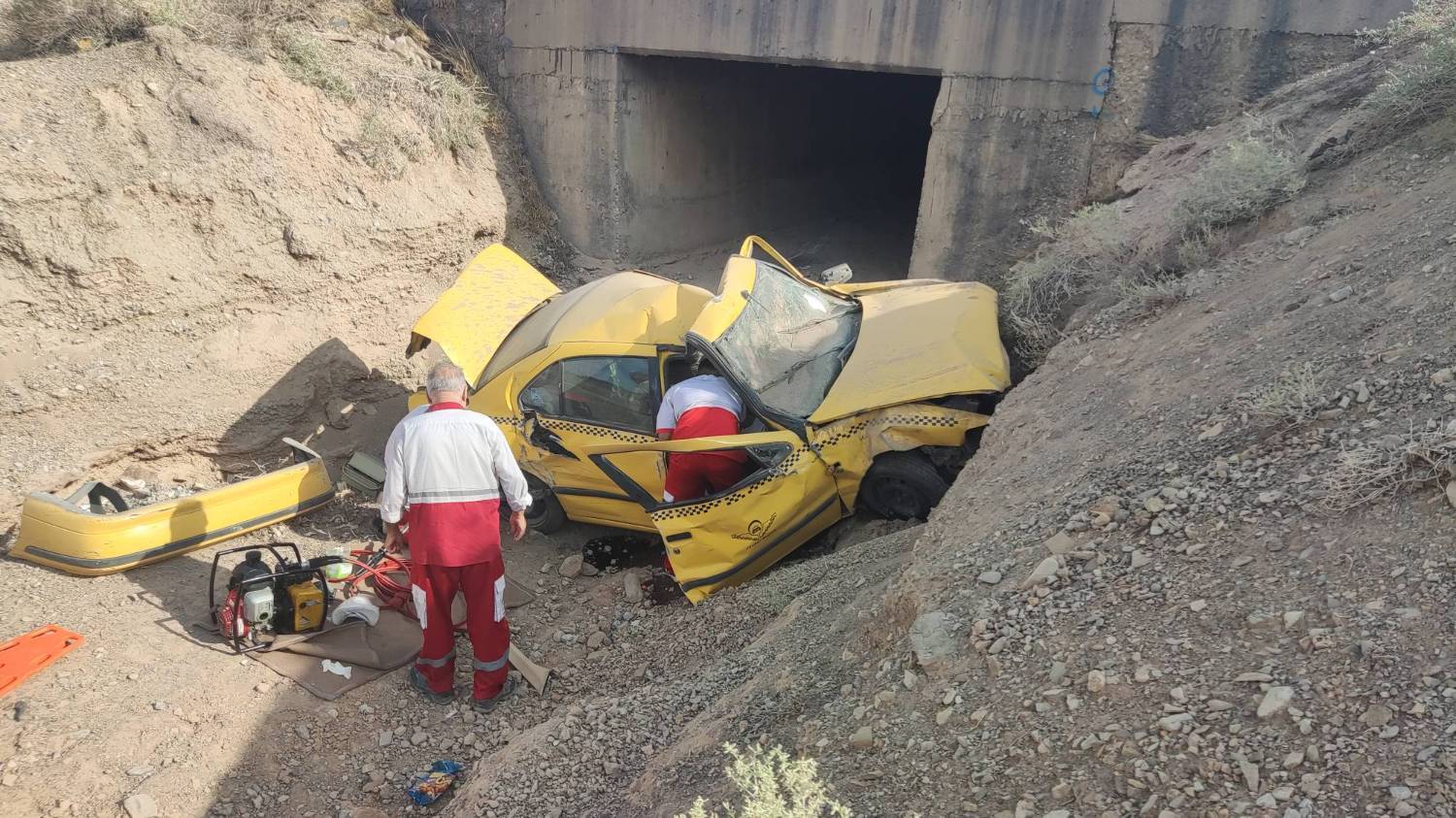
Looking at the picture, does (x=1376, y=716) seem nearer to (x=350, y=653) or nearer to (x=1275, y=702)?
(x=1275, y=702)

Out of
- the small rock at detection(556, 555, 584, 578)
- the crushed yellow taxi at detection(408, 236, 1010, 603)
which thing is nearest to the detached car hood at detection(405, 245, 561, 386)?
the crushed yellow taxi at detection(408, 236, 1010, 603)

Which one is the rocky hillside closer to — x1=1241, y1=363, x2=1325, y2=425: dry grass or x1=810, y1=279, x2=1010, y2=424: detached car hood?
x1=1241, y1=363, x2=1325, y2=425: dry grass

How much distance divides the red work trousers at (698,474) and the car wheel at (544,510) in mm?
1604

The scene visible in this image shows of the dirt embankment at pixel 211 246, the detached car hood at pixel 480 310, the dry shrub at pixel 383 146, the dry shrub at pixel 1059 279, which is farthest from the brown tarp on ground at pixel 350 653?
the dry shrub at pixel 383 146

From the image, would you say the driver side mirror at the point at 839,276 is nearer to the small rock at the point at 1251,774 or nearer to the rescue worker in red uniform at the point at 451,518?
the rescue worker in red uniform at the point at 451,518

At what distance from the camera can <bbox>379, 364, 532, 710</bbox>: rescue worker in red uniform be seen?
191 inches

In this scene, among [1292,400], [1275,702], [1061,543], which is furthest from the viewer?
[1292,400]

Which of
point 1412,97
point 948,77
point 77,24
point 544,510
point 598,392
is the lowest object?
point 544,510

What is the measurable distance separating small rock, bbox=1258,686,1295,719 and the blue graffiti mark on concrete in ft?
22.3

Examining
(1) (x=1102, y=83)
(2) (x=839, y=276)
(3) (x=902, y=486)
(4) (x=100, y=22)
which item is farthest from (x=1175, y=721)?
(4) (x=100, y=22)

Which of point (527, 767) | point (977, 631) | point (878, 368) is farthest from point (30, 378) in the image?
point (977, 631)

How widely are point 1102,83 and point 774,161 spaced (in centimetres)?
554

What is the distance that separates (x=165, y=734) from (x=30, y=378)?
416cm

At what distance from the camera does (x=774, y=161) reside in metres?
13.1
